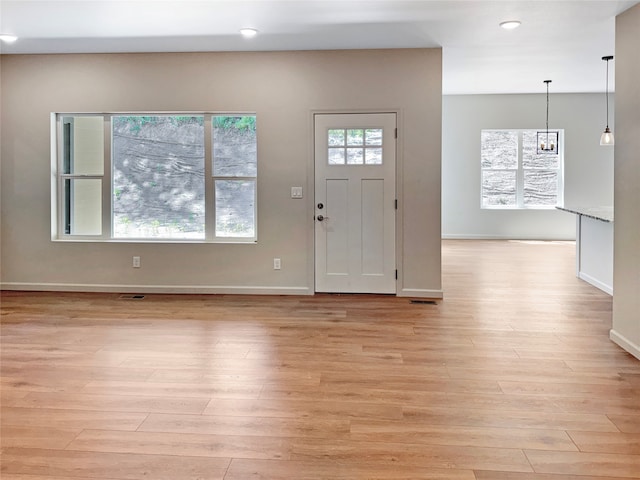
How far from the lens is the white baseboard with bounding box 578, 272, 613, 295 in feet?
17.3

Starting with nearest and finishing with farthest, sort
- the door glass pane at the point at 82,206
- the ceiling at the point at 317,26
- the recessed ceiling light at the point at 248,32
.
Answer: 1. the ceiling at the point at 317,26
2. the recessed ceiling light at the point at 248,32
3. the door glass pane at the point at 82,206

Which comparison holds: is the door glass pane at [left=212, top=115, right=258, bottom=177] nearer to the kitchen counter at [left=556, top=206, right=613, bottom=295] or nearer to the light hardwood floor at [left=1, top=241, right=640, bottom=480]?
the light hardwood floor at [left=1, top=241, right=640, bottom=480]

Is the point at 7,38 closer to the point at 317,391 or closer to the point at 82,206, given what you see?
the point at 82,206

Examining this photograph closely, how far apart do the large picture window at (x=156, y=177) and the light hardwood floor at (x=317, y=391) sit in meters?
0.97

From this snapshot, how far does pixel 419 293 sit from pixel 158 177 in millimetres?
3052

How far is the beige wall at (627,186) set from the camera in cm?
340

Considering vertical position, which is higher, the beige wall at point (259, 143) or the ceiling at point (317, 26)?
the ceiling at point (317, 26)

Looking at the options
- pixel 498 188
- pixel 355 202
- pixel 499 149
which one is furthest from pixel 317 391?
pixel 499 149

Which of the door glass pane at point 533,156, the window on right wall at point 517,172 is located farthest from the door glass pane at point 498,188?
the door glass pane at point 533,156

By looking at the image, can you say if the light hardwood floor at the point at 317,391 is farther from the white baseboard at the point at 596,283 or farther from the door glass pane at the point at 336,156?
the door glass pane at the point at 336,156

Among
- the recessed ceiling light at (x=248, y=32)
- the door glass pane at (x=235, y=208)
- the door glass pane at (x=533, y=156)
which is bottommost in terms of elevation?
the door glass pane at (x=235, y=208)

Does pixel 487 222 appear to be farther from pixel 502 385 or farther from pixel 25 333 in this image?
pixel 25 333

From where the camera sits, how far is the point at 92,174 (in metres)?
5.44

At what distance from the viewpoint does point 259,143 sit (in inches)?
204
